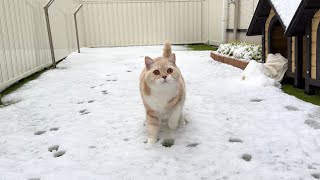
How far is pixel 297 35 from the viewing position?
386cm

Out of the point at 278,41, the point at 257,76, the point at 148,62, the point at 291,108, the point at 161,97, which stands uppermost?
the point at 278,41

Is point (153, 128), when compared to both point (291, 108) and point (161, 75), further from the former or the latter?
point (291, 108)

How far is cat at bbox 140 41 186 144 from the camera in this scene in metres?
2.42

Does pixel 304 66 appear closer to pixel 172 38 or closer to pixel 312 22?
pixel 312 22

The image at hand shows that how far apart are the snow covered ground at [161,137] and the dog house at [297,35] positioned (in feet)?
1.33

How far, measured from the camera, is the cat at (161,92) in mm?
2418

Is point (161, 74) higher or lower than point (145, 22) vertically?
lower

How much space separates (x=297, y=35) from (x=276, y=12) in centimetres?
56

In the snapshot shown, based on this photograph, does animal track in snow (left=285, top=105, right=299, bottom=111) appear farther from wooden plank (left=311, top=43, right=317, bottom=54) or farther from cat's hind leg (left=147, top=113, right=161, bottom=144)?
cat's hind leg (left=147, top=113, right=161, bottom=144)

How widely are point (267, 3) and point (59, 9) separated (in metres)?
6.02

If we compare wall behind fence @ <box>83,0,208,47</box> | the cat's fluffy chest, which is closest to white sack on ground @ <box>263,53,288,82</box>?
the cat's fluffy chest

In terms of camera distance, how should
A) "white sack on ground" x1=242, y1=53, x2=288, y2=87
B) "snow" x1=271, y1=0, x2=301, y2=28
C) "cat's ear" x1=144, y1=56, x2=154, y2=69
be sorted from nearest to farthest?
"cat's ear" x1=144, y1=56, x2=154, y2=69 → "snow" x1=271, y1=0, x2=301, y2=28 → "white sack on ground" x1=242, y1=53, x2=288, y2=87

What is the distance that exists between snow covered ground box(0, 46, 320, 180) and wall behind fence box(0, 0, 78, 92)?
0.66 m

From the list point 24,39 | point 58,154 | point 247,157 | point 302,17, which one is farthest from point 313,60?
point 24,39
